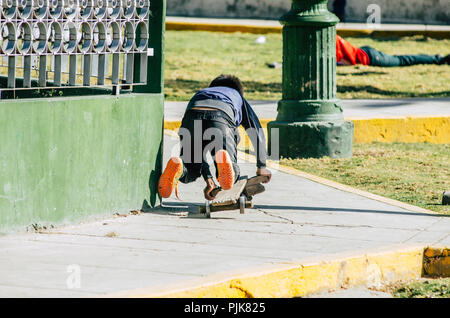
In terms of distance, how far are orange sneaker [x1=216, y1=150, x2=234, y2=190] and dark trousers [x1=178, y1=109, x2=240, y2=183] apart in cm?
22

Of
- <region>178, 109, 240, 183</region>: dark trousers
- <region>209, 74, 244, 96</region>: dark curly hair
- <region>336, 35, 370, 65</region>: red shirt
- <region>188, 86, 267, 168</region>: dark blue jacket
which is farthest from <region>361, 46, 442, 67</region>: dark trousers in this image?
<region>178, 109, 240, 183</region>: dark trousers

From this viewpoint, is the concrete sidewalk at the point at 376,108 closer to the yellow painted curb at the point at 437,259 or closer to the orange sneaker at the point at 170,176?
the orange sneaker at the point at 170,176

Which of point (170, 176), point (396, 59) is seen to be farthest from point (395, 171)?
point (396, 59)

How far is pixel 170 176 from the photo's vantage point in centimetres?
703

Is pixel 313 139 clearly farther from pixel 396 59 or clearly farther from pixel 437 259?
pixel 396 59

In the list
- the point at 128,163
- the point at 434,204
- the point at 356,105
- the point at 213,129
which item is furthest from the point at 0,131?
the point at 356,105

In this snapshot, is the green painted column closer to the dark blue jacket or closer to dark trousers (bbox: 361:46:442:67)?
the dark blue jacket

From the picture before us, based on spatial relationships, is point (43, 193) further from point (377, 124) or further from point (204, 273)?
point (377, 124)

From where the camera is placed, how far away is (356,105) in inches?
528

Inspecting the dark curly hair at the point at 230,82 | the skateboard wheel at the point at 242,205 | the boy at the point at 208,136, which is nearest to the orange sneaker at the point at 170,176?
the boy at the point at 208,136

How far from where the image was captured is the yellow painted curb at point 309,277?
486 cm

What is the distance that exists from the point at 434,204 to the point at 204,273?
3.12 metres

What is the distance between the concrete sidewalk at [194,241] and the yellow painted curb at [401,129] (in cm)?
363

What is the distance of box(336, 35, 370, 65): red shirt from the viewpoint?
58.3 ft
